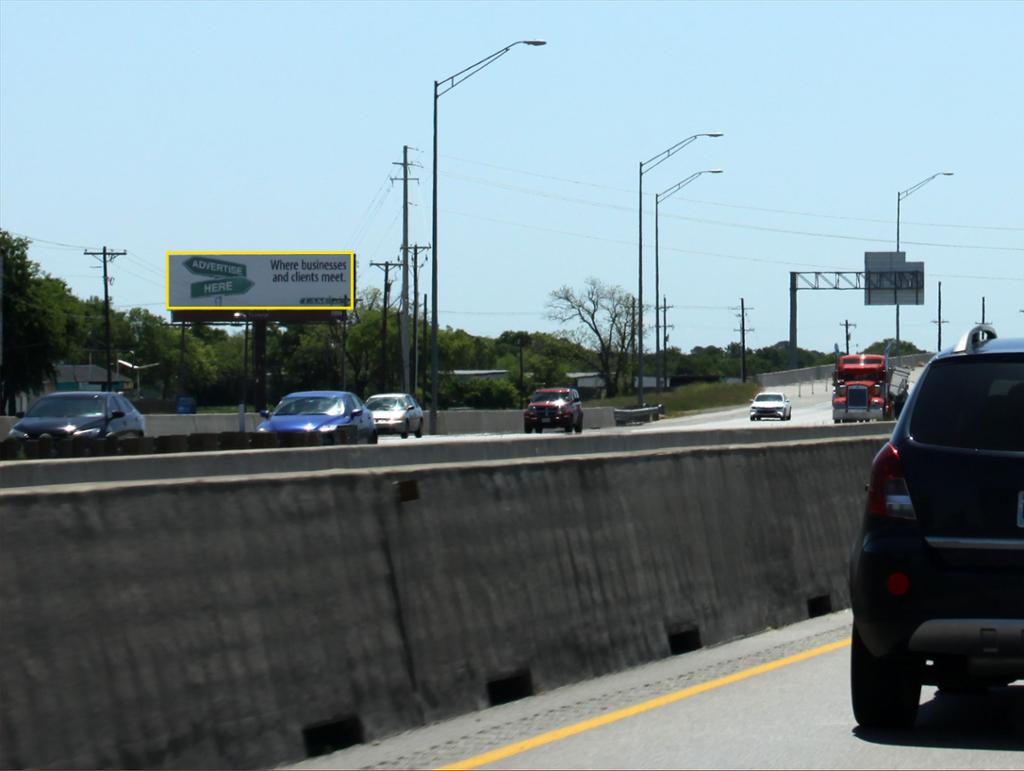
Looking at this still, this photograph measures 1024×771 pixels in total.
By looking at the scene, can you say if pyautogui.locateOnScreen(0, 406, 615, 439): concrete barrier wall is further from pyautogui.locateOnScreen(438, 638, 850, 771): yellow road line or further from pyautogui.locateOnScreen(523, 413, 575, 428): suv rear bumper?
pyautogui.locateOnScreen(438, 638, 850, 771): yellow road line

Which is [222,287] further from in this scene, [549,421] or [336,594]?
[336,594]

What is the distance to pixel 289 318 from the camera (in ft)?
280

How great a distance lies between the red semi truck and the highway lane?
199 ft

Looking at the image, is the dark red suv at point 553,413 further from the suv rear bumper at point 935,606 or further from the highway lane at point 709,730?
the suv rear bumper at point 935,606

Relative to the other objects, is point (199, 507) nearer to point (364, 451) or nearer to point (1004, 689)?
point (1004, 689)

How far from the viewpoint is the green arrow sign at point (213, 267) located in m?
83.3

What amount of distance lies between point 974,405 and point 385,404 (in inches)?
1623

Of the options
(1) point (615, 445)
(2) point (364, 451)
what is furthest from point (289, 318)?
(2) point (364, 451)

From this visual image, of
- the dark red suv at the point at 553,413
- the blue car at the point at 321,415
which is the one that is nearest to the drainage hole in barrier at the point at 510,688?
the blue car at the point at 321,415

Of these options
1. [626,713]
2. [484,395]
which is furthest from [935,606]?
[484,395]

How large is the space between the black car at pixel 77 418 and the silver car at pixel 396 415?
16212mm

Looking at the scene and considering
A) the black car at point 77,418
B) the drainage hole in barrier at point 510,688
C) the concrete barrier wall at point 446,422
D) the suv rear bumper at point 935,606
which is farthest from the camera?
the concrete barrier wall at point 446,422

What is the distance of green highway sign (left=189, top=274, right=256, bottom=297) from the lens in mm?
83500

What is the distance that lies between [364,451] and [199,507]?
18.8m
